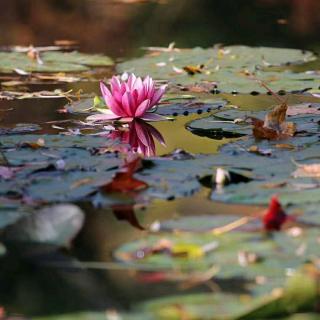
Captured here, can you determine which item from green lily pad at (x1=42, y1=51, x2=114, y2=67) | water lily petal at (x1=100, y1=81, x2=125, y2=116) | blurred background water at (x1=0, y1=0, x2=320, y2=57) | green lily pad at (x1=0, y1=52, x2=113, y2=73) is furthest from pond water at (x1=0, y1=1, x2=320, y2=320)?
blurred background water at (x1=0, y1=0, x2=320, y2=57)

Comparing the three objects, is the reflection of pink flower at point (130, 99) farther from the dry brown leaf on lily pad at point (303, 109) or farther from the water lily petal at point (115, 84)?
the dry brown leaf on lily pad at point (303, 109)

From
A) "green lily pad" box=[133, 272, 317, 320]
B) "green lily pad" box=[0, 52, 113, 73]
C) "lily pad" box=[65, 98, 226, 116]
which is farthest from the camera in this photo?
"green lily pad" box=[0, 52, 113, 73]

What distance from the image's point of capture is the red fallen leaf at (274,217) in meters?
1.54

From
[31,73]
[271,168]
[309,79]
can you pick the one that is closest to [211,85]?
[309,79]

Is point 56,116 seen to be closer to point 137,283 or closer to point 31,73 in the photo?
point 31,73

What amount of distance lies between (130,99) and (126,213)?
92 centimetres

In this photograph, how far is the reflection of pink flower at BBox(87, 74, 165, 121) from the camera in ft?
8.33

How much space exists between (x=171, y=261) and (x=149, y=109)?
4.28ft

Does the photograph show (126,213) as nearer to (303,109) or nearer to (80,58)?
(303,109)

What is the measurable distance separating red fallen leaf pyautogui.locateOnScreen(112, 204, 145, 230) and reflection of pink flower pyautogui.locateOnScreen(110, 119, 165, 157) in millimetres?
505

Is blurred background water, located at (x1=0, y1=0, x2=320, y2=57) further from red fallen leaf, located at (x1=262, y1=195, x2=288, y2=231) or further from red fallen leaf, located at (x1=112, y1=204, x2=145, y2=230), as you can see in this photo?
red fallen leaf, located at (x1=262, y1=195, x2=288, y2=231)

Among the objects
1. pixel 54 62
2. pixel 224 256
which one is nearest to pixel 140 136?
pixel 224 256

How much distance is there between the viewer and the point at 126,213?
1715 millimetres

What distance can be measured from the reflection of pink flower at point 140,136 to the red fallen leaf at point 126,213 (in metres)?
0.51
